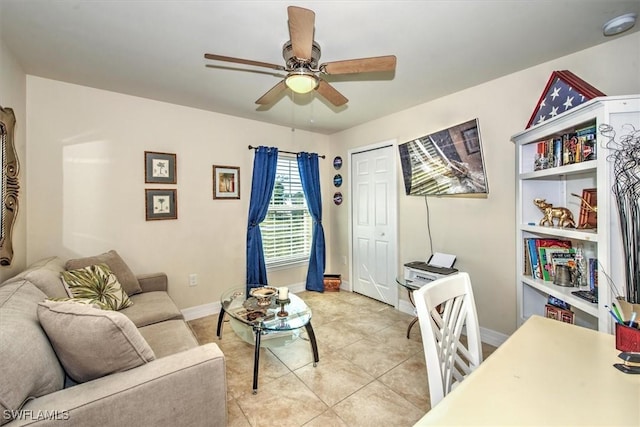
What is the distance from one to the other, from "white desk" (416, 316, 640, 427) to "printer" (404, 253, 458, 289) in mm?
1441

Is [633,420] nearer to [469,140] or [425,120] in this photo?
[469,140]

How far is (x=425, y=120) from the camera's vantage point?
2979 mm

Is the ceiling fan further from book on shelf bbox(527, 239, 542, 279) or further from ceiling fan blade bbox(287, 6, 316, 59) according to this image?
book on shelf bbox(527, 239, 542, 279)

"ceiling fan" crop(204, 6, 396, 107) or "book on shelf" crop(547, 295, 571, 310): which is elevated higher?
"ceiling fan" crop(204, 6, 396, 107)

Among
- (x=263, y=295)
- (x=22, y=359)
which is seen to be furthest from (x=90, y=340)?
(x=263, y=295)

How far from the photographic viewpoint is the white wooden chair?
992mm

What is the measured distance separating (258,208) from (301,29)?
243 centimetres

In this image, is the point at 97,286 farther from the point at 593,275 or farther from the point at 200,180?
the point at 593,275

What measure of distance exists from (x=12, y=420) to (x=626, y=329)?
216cm

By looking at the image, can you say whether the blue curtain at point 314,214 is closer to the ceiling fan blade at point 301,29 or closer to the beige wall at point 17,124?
the ceiling fan blade at point 301,29

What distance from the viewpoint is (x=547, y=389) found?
2.68ft

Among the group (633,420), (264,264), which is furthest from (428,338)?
(264,264)

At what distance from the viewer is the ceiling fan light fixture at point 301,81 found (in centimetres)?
165

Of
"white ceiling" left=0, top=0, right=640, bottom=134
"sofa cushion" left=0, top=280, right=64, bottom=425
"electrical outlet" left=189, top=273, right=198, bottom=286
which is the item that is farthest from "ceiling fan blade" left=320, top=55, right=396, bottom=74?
"electrical outlet" left=189, top=273, right=198, bottom=286
